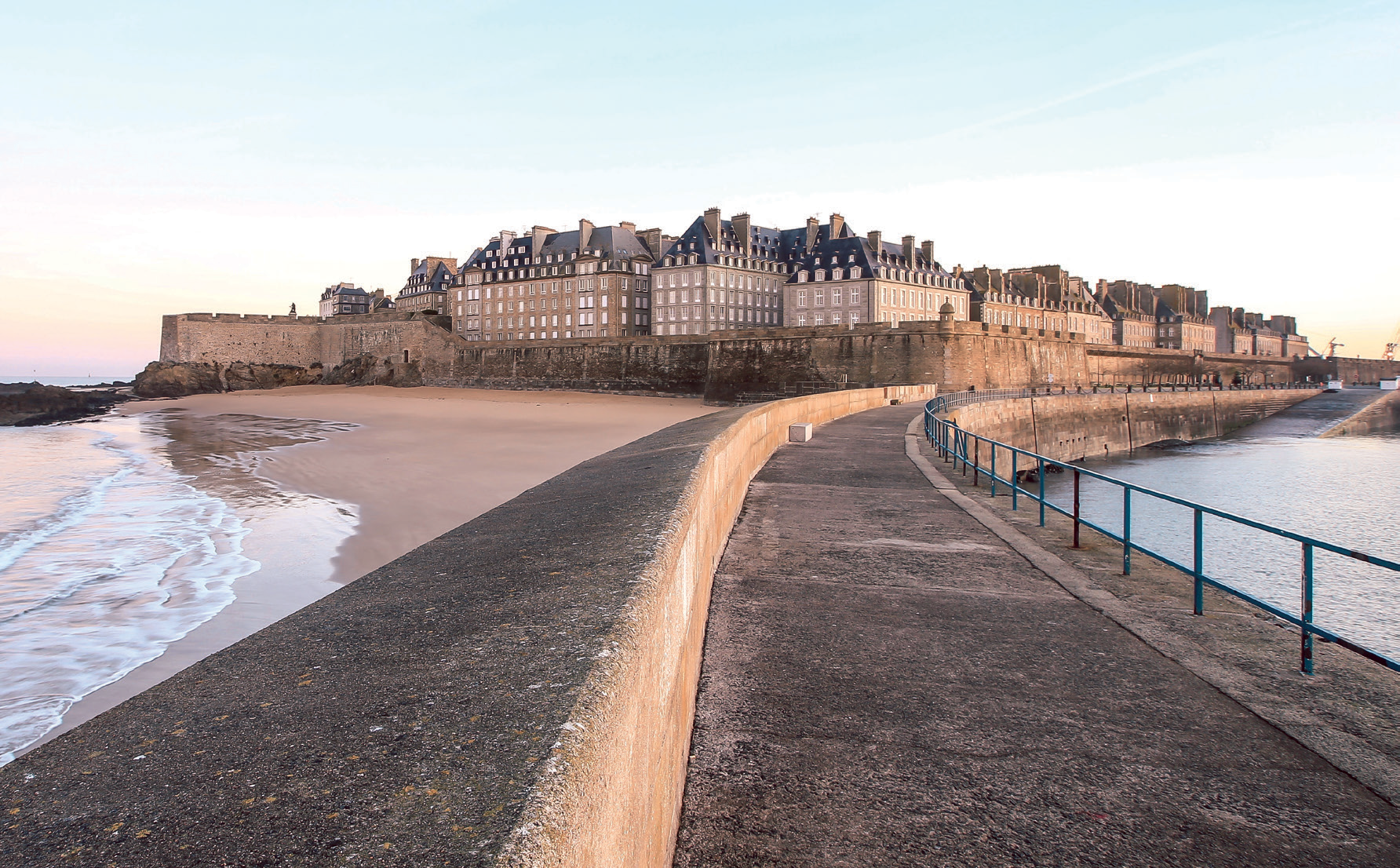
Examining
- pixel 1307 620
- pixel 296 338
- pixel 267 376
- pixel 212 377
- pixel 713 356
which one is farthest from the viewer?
pixel 296 338

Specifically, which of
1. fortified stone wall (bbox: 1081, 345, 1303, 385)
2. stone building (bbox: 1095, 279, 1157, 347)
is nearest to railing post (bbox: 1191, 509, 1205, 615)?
fortified stone wall (bbox: 1081, 345, 1303, 385)

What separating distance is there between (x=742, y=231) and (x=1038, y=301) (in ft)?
113

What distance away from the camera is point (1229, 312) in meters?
122

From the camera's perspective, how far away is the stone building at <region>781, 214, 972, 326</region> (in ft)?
216

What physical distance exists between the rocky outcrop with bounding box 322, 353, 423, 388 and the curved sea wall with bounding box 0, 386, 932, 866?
70048 mm

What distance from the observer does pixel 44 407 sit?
4384 cm

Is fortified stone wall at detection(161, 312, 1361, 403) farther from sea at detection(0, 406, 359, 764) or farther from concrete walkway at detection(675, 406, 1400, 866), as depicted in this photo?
concrete walkway at detection(675, 406, 1400, 866)

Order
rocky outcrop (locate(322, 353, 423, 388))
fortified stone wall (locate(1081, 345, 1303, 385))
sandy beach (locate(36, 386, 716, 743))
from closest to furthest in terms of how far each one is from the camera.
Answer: sandy beach (locate(36, 386, 716, 743)) < fortified stone wall (locate(1081, 345, 1303, 385)) < rocky outcrop (locate(322, 353, 423, 388))

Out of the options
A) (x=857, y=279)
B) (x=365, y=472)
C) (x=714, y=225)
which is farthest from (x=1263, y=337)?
(x=365, y=472)

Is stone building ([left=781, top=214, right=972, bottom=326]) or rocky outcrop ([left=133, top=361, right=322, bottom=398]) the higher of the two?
stone building ([left=781, top=214, right=972, bottom=326])

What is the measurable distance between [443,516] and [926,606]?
35.9ft

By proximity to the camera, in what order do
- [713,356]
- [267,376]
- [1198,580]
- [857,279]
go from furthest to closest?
1. [267,376]
2. [857,279]
3. [713,356]
4. [1198,580]

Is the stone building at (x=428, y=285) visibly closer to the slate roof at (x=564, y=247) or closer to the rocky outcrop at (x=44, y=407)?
the slate roof at (x=564, y=247)

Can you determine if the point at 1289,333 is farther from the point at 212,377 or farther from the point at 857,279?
the point at 212,377
